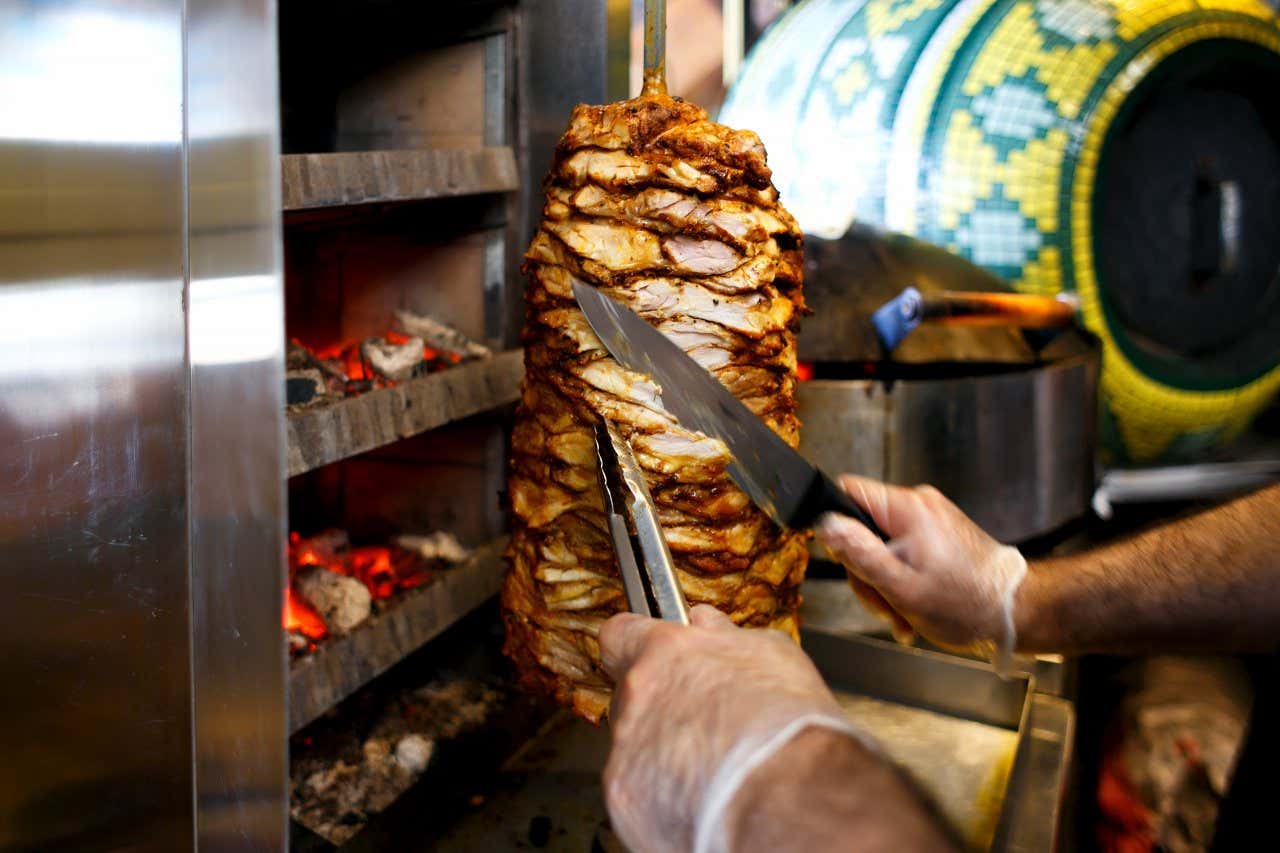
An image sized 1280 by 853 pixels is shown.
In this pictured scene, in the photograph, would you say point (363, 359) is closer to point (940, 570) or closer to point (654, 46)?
point (654, 46)

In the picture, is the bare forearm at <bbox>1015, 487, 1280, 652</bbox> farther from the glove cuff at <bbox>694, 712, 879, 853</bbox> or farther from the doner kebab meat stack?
the glove cuff at <bbox>694, 712, 879, 853</bbox>

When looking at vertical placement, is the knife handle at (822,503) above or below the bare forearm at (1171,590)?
above

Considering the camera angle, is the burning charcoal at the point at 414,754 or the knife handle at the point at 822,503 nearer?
the knife handle at the point at 822,503

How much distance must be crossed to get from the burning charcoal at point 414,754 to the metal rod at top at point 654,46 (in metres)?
1.54

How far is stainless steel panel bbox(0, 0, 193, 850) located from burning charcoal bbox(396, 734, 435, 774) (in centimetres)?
92

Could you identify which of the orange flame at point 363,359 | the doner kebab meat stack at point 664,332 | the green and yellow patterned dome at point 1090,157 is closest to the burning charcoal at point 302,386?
the orange flame at point 363,359

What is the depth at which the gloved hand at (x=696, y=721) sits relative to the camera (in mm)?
1057

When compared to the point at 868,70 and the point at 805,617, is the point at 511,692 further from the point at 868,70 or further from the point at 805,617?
the point at 868,70

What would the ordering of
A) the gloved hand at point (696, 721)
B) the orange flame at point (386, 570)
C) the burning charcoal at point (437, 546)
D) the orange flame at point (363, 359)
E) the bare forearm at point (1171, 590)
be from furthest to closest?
the burning charcoal at point (437, 546), the orange flame at point (386, 570), the orange flame at point (363, 359), the bare forearm at point (1171, 590), the gloved hand at point (696, 721)

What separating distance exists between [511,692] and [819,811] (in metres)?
1.86

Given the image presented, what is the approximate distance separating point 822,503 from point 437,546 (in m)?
1.39

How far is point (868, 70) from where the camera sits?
13.5 feet

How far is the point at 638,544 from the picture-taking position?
53.6 inches

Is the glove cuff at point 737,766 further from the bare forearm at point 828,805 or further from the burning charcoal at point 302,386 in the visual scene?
the burning charcoal at point 302,386
